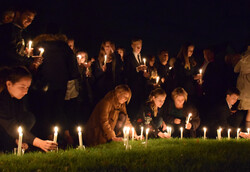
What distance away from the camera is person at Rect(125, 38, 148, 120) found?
8.28 metres

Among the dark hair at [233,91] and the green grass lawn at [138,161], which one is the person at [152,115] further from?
the green grass lawn at [138,161]

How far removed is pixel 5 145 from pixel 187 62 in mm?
5662

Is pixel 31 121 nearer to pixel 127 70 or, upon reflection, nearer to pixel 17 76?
pixel 17 76

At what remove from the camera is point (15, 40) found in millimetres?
5266

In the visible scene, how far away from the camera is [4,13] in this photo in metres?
5.34

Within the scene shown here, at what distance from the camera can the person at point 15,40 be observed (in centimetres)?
513

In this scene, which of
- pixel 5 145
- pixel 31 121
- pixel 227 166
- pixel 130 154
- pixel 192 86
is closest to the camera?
pixel 227 166

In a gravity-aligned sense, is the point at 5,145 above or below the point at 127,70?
below

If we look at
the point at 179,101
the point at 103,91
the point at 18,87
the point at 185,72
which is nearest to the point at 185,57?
the point at 185,72

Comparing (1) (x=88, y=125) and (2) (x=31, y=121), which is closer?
(2) (x=31, y=121)

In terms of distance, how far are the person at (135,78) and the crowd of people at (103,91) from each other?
0.10 feet

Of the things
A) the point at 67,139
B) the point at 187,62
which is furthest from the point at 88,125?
the point at 187,62

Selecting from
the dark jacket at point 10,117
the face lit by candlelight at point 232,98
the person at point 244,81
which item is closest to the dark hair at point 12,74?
the dark jacket at point 10,117

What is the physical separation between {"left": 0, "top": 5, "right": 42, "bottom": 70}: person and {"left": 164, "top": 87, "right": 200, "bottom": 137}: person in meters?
4.03
